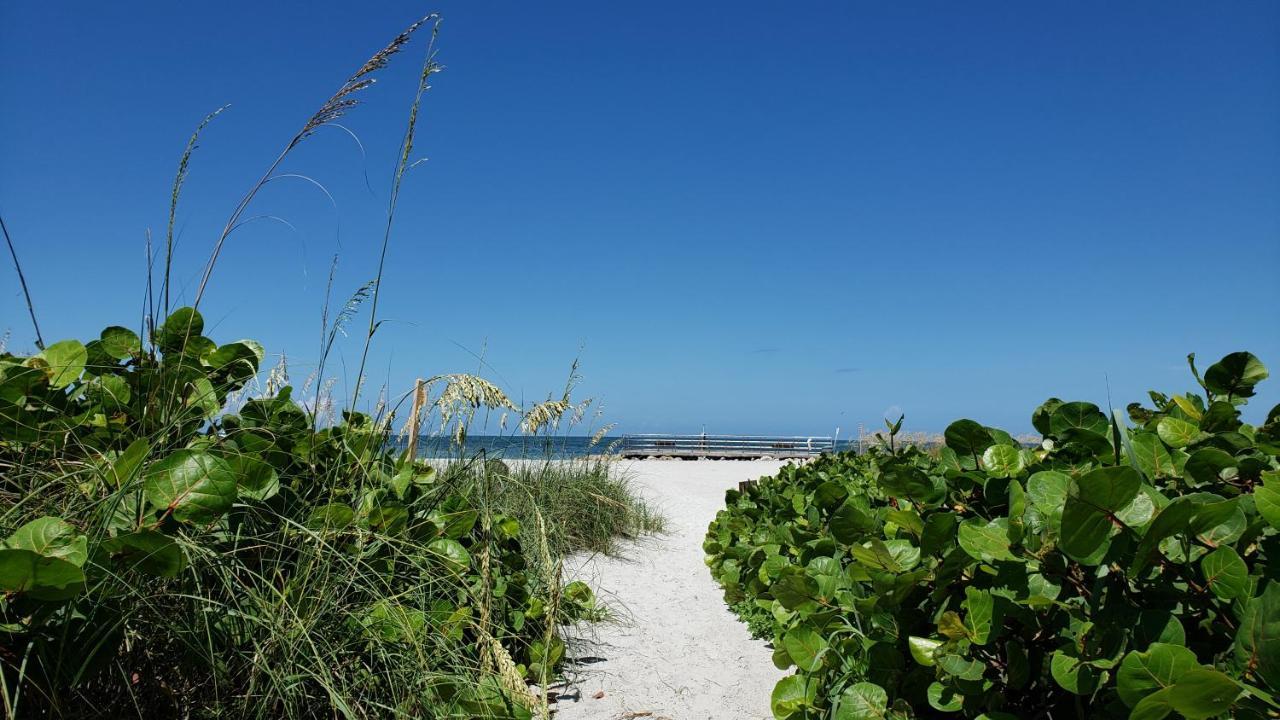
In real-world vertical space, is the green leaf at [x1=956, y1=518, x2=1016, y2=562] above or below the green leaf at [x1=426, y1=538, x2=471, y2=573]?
above

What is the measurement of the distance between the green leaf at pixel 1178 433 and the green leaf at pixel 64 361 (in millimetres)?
2813

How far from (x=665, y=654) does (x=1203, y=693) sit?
3002 millimetres

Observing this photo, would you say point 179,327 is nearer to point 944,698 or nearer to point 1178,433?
point 944,698

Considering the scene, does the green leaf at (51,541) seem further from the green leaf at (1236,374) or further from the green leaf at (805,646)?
the green leaf at (1236,374)

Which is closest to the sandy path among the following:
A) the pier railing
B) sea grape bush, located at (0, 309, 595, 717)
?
sea grape bush, located at (0, 309, 595, 717)

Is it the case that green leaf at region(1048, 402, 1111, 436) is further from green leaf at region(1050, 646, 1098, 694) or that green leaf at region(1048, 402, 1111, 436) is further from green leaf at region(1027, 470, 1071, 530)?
green leaf at region(1050, 646, 1098, 694)

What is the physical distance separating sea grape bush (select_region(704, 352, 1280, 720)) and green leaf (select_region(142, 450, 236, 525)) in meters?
1.41

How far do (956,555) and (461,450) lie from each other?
104 inches

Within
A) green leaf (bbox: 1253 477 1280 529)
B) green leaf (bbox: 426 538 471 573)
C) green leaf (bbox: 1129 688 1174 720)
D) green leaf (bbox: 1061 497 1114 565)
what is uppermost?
green leaf (bbox: 1253 477 1280 529)

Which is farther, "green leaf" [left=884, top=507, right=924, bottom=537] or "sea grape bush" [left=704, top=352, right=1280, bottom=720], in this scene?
"green leaf" [left=884, top=507, right=924, bottom=537]

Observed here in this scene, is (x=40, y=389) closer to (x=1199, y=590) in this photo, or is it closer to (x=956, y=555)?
(x=956, y=555)

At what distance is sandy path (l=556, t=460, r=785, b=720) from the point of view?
2.96 m

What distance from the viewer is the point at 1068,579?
50.5 inches

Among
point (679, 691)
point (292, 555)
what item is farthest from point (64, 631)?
point (679, 691)
